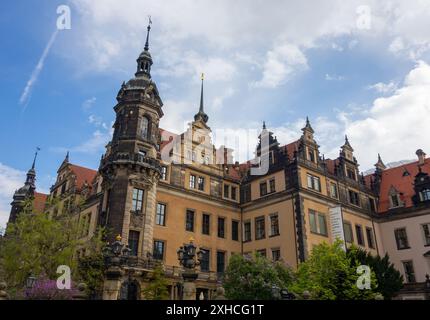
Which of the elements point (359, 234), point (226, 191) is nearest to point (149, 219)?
point (226, 191)

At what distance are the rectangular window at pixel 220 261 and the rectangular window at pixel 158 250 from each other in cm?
670

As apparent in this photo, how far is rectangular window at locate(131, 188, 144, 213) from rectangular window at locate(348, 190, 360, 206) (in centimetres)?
2418

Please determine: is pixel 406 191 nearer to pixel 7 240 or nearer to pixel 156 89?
pixel 156 89

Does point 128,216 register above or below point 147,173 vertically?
below

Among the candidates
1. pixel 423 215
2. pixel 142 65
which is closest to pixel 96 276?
pixel 142 65

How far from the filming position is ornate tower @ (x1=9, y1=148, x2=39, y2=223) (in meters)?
57.0

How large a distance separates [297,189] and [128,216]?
16.3m

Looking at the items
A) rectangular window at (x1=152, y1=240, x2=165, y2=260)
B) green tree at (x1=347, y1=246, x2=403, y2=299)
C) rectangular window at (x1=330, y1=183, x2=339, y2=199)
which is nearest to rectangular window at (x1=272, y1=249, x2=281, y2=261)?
green tree at (x1=347, y1=246, x2=403, y2=299)

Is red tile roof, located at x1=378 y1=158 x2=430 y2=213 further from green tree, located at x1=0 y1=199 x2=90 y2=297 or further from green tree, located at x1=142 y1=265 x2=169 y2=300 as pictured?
green tree, located at x1=0 y1=199 x2=90 y2=297

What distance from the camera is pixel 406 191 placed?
149ft

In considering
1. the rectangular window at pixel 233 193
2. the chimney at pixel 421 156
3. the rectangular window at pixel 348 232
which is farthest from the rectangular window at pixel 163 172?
the chimney at pixel 421 156

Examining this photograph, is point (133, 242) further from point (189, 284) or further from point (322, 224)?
point (322, 224)

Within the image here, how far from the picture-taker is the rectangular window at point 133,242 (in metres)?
31.0

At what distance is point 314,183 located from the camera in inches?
1556
